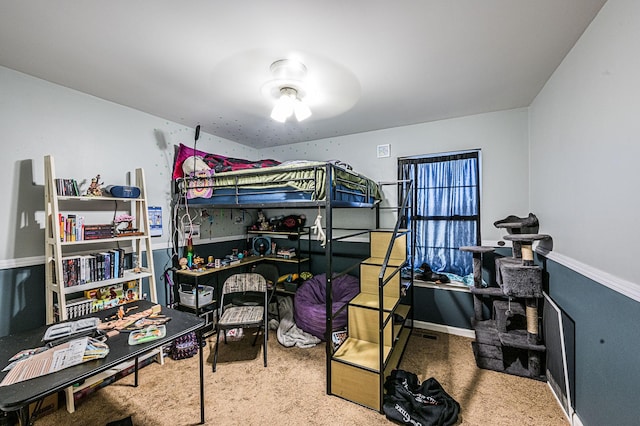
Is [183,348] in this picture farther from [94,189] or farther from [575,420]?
[575,420]

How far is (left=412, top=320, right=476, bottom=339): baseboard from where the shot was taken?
292cm

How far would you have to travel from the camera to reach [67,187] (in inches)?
81.5

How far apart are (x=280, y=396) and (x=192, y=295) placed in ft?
4.82

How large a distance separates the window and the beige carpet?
1.03 meters

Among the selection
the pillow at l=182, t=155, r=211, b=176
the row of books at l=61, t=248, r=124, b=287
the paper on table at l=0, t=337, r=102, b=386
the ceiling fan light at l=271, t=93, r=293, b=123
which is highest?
the ceiling fan light at l=271, t=93, r=293, b=123

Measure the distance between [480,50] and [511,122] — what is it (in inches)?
55.4

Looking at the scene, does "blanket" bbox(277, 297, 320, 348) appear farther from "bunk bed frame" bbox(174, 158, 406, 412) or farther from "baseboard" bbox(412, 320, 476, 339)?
"baseboard" bbox(412, 320, 476, 339)

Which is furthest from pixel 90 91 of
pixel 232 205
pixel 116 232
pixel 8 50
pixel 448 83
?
pixel 448 83

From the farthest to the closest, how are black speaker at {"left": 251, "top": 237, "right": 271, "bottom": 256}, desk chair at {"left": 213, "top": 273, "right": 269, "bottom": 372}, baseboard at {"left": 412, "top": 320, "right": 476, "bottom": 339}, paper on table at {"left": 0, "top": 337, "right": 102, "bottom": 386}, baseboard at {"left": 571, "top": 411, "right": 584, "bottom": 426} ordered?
black speaker at {"left": 251, "top": 237, "right": 271, "bottom": 256}, baseboard at {"left": 412, "top": 320, "right": 476, "bottom": 339}, desk chair at {"left": 213, "top": 273, "right": 269, "bottom": 372}, baseboard at {"left": 571, "top": 411, "right": 584, "bottom": 426}, paper on table at {"left": 0, "top": 337, "right": 102, "bottom": 386}

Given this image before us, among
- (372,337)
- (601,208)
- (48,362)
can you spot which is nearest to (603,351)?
(601,208)

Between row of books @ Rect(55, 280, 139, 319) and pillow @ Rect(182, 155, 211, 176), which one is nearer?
row of books @ Rect(55, 280, 139, 319)

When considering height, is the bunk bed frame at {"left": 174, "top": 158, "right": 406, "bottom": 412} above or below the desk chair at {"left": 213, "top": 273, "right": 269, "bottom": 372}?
above

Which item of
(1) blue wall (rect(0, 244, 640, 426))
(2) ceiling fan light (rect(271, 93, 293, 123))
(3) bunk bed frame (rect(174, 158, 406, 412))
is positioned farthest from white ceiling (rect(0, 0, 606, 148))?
(1) blue wall (rect(0, 244, 640, 426))

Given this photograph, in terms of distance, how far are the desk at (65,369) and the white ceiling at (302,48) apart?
5.86 feet
